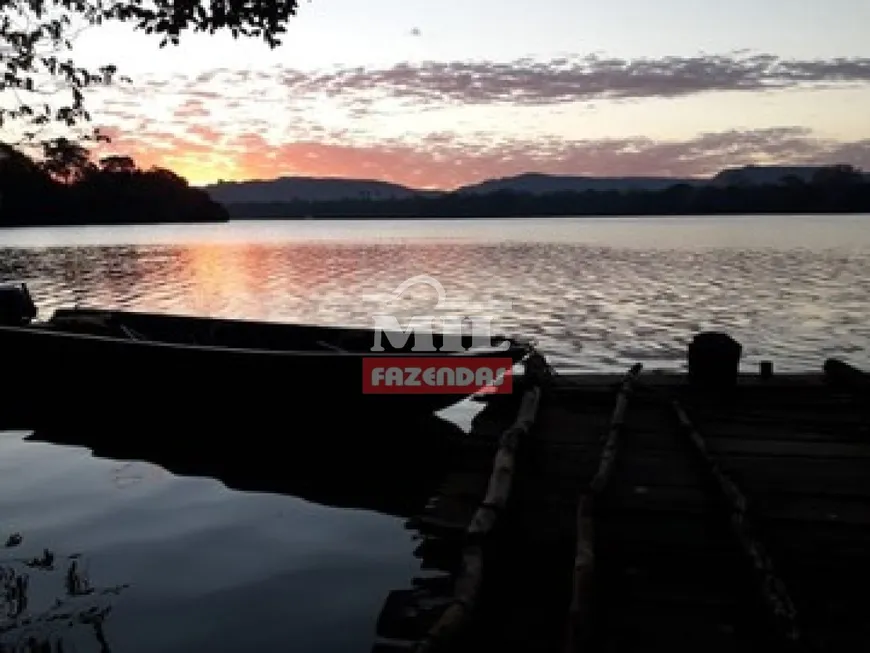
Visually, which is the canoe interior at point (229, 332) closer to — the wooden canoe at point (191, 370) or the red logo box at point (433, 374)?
the wooden canoe at point (191, 370)

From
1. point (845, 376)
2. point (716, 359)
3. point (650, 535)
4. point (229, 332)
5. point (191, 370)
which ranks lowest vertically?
point (191, 370)

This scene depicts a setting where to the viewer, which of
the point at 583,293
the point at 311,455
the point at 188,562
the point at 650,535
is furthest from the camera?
the point at 583,293

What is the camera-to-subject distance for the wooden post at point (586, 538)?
4668 mm

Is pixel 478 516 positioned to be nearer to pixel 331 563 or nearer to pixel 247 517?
pixel 331 563

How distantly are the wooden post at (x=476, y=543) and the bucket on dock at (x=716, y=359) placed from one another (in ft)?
12.5

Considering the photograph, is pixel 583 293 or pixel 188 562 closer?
pixel 188 562

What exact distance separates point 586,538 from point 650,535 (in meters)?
0.78

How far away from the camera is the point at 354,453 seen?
13.7 metres

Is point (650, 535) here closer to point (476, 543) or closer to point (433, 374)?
point (476, 543)

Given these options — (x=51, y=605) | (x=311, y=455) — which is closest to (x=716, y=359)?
(x=311, y=455)

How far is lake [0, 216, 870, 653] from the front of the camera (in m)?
7.67

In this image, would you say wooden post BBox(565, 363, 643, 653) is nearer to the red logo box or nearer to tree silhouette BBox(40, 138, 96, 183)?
the red logo box

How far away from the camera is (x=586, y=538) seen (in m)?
5.93

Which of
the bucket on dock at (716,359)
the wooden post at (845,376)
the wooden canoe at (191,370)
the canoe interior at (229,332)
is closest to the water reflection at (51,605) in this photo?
the wooden canoe at (191,370)
